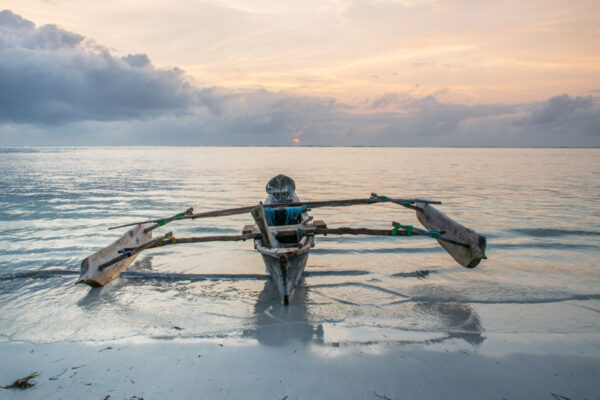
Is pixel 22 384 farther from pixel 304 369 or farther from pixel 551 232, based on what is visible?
pixel 551 232

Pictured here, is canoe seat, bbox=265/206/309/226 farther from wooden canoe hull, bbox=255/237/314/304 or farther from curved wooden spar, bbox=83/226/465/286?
wooden canoe hull, bbox=255/237/314/304

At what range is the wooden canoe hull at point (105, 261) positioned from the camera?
21.6 feet

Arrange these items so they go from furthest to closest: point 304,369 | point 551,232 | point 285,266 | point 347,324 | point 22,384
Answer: point 551,232 < point 285,266 < point 347,324 < point 304,369 < point 22,384

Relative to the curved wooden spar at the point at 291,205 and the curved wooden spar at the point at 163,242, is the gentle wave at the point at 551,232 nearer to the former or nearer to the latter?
the curved wooden spar at the point at 291,205

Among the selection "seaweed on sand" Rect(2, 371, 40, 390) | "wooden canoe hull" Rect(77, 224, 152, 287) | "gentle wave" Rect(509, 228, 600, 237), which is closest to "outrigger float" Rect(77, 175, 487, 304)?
"wooden canoe hull" Rect(77, 224, 152, 287)

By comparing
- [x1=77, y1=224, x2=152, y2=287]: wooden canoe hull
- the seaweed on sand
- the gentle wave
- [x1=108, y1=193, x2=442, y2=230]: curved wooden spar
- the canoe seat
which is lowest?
the seaweed on sand

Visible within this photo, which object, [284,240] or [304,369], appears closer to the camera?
[304,369]

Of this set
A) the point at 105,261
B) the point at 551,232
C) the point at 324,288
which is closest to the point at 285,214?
the point at 324,288

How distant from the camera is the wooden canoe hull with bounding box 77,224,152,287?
6.59 meters

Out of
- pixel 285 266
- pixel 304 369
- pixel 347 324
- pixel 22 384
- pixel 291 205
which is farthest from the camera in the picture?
pixel 291 205

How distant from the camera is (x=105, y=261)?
7148 mm

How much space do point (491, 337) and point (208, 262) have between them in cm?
640

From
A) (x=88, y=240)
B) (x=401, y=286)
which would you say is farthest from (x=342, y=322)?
(x=88, y=240)

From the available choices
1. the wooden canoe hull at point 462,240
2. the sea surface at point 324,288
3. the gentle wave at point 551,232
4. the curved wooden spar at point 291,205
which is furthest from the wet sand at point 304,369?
the gentle wave at point 551,232
